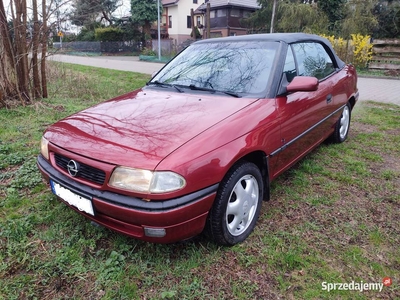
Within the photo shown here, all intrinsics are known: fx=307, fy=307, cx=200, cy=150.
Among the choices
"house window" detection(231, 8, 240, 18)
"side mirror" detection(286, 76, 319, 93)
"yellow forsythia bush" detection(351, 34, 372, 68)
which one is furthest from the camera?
"house window" detection(231, 8, 240, 18)

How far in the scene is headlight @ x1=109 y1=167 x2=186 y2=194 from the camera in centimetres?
177

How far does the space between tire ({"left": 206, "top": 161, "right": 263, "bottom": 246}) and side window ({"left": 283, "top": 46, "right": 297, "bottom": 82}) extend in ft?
3.38

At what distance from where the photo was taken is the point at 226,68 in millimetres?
2861

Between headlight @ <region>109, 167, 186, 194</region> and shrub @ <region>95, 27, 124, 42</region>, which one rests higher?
shrub @ <region>95, 27, 124, 42</region>

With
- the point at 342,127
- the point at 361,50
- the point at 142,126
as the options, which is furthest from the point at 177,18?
the point at 142,126

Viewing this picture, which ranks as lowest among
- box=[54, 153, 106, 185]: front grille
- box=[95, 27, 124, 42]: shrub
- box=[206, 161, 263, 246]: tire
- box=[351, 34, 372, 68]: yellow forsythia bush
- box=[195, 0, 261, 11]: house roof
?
box=[206, 161, 263, 246]: tire

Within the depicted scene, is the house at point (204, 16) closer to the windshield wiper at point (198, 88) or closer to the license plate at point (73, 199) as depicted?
the windshield wiper at point (198, 88)

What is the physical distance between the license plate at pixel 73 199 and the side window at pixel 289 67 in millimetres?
1979

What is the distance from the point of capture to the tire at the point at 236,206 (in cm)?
204

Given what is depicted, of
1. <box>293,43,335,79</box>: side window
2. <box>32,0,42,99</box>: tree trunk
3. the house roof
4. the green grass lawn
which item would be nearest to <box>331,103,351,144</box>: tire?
<box>293,43,335,79</box>: side window

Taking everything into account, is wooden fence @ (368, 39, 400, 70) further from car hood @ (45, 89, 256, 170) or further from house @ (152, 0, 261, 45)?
house @ (152, 0, 261, 45)

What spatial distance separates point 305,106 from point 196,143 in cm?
149

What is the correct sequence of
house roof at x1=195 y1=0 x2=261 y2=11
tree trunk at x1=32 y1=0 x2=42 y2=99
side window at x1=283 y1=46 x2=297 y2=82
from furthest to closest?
house roof at x1=195 y1=0 x2=261 y2=11 → tree trunk at x1=32 y1=0 x2=42 y2=99 → side window at x1=283 y1=46 x2=297 y2=82

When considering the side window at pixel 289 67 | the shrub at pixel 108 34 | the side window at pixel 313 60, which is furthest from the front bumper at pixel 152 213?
the shrub at pixel 108 34
